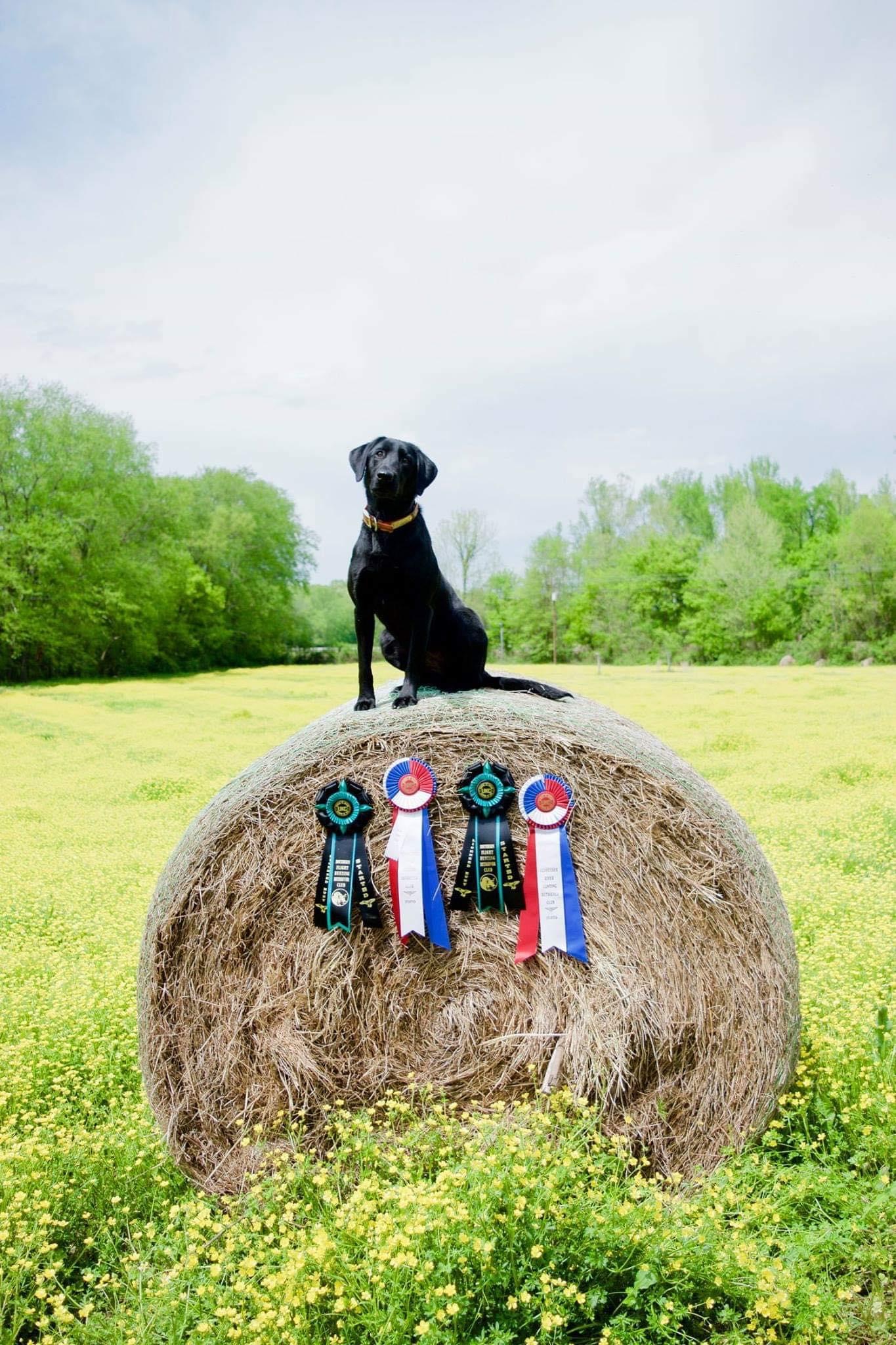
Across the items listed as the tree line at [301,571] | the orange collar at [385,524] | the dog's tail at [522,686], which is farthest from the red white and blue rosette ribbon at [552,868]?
the tree line at [301,571]

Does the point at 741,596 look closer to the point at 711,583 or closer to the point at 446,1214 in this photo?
the point at 711,583

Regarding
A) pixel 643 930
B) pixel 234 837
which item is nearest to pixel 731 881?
pixel 643 930

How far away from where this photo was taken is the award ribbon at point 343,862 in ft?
14.0

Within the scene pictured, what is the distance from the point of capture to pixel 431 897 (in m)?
4.27

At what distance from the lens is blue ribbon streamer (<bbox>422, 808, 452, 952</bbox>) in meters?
4.25

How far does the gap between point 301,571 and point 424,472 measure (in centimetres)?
6111

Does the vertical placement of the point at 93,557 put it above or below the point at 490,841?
above

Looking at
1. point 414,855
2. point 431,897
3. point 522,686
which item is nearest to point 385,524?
point 522,686

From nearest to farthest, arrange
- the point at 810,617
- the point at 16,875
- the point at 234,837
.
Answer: the point at 234,837, the point at 16,875, the point at 810,617

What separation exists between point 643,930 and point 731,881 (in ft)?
1.51

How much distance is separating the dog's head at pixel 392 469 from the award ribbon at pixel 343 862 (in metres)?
1.37

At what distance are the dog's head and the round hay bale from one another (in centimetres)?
104

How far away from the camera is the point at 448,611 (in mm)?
4781

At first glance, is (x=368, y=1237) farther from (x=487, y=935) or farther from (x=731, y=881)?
(x=731, y=881)
